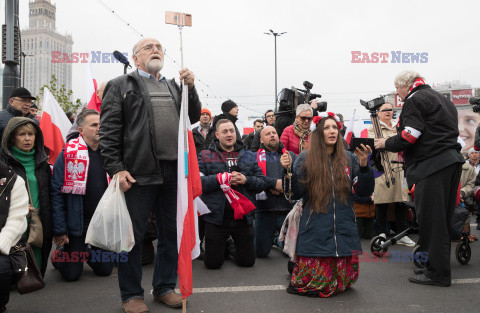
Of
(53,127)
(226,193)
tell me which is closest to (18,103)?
(53,127)

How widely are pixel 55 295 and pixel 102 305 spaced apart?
0.64 m

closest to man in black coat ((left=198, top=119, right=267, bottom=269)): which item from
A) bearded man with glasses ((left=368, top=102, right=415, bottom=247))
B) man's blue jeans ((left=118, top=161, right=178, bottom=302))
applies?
man's blue jeans ((left=118, top=161, right=178, bottom=302))

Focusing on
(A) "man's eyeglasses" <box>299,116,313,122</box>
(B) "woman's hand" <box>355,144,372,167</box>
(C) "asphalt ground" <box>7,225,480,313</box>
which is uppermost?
(A) "man's eyeglasses" <box>299,116,313,122</box>

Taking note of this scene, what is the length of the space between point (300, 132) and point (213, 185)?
1.84 meters

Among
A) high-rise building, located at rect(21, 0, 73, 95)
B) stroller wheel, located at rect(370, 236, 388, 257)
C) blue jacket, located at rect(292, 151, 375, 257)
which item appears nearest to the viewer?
blue jacket, located at rect(292, 151, 375, 257)

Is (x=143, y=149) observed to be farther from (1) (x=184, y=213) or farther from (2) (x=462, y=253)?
(2) (x=462, y=253)

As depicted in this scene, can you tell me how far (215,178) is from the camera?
495cm

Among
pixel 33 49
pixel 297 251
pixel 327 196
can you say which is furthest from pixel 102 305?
pixel 33 49

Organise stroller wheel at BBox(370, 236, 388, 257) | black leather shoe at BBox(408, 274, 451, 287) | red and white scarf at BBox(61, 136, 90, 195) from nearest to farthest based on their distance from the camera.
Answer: black leather shoe at BBox(408, 274, 451, 287) → red and white scarf at BBox(61, 136, 90, 195) → stroller wheel at BBox(370, 236, 388, 257)

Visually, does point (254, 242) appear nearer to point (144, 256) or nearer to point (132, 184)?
point (144, 256)

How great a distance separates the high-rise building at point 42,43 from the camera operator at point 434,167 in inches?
583

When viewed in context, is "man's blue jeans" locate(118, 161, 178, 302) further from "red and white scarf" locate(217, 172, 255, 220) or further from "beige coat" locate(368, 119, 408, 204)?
"beige coat" locate(368, 119, 408, 204)

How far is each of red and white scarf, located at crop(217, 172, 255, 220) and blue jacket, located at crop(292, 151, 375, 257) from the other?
0.98 metres

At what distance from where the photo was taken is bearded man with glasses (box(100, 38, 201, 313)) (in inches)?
131
